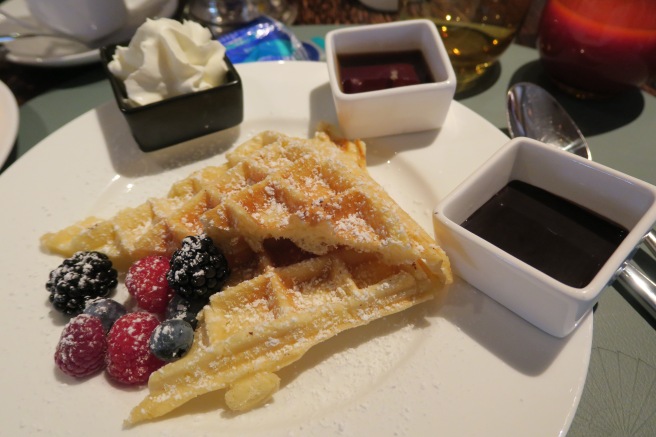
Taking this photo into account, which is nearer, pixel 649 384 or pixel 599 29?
pixel 649 384

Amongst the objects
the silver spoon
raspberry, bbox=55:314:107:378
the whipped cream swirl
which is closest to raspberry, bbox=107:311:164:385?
raspberry, bbox=55:314:107:378

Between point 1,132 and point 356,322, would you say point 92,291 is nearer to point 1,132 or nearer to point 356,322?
point 356,322

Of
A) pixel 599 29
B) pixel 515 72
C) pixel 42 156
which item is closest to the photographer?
pixel 42 156

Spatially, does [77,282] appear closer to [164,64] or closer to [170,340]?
[170,340]

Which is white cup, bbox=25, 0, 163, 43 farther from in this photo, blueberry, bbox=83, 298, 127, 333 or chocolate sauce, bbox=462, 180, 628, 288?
chocolate sauce, bbox=462, 180, 628, 288

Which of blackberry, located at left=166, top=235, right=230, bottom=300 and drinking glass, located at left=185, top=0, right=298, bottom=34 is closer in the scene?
blackberry, located at left=166, top=235, right=230, bottom=300

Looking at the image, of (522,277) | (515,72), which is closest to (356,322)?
(522,277)

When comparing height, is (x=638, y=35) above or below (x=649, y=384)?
above

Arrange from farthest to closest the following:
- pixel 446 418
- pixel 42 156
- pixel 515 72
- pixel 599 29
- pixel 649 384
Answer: pixel 515 72, pixel 599 29, pixel 42 156, pixel 649 384, pixel 446 418
